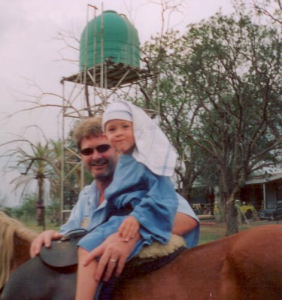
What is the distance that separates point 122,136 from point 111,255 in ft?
1.93

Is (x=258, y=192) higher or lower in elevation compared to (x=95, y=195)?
higher

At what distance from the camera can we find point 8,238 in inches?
105

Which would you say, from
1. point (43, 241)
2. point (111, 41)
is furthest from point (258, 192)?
point (43, 241)

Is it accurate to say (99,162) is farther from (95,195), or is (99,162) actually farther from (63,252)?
(63,252)

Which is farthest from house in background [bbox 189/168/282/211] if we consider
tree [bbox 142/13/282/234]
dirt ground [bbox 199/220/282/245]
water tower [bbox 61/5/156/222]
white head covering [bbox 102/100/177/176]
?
white head covering [bbox 102/100/177/176]

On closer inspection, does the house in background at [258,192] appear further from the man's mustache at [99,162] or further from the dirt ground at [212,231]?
the man's mustache at [99,162]

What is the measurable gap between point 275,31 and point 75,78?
28.6 feet

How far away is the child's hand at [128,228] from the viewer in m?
2.09

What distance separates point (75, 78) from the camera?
13758mm

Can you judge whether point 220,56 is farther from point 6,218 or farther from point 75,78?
point 6,218

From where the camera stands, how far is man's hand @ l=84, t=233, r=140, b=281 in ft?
6.81

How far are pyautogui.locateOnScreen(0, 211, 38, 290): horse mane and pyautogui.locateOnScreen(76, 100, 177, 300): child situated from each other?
662 millimetres

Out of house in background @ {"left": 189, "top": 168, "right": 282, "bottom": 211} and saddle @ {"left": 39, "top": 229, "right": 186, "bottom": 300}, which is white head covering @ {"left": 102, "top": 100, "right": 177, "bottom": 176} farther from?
house in background @ {"left": 189, "top": 168, "right": 282, "bottom": 211}

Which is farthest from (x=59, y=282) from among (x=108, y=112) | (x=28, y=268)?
(x=108, y=112)
